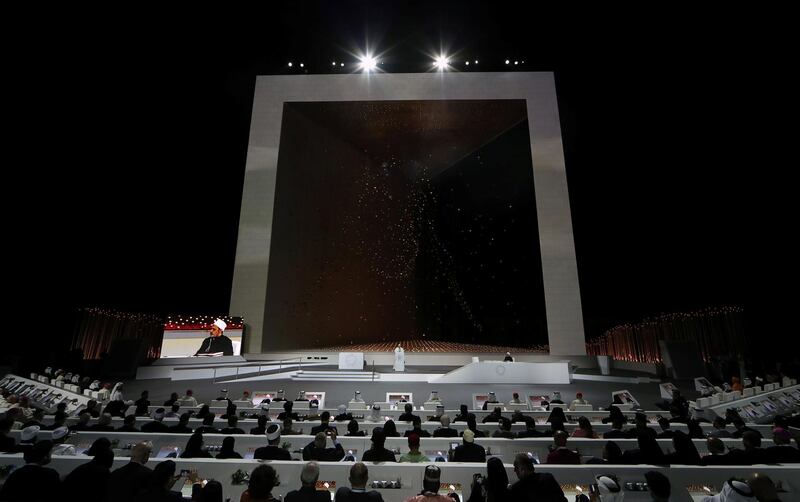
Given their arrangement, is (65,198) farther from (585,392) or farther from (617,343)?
(617,343)

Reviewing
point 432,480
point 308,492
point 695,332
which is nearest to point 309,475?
point 308,492

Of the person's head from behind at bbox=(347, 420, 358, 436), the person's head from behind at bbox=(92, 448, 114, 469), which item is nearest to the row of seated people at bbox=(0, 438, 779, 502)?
the person's head from behind at bbox=(92, 448, 114, 469)

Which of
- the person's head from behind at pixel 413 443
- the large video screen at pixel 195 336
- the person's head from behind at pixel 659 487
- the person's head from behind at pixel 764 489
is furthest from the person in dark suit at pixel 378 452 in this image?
the large video screen at pixel 195 336

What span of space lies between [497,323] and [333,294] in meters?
8.67

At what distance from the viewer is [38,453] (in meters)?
2.81

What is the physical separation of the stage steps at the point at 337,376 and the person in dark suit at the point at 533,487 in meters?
9.03

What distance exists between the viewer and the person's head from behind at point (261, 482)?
241 cm

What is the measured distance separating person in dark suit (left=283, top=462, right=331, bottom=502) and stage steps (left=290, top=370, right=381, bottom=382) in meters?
8.90

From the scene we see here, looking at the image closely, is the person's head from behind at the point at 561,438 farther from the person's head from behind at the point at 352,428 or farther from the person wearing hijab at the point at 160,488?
the person wearing hijab at the point at 160,488

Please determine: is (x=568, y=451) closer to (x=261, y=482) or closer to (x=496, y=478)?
(x=496, y=478)

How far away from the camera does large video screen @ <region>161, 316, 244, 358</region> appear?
49.7 feet

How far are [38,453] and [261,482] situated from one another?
5.40 ft

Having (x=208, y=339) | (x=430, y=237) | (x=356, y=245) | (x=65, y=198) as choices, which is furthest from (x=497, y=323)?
(x=65, y=198)

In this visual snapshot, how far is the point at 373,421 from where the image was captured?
596 centimetres
